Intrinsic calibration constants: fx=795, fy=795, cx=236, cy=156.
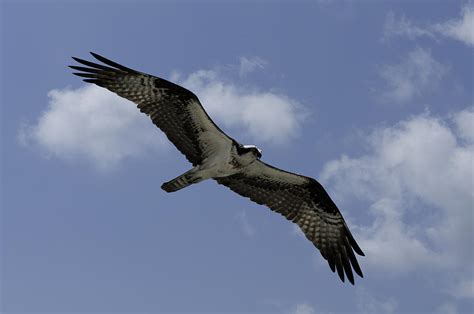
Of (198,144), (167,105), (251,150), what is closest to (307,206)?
(251,150)

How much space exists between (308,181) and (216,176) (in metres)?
2.24

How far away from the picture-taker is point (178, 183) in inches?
638

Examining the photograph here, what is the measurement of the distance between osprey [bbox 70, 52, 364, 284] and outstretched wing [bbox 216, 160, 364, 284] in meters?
0.02

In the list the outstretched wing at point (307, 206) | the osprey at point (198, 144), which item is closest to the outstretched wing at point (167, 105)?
the osprey at point (198, 144)

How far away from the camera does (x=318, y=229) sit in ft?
60.1

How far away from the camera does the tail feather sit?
1611 cm

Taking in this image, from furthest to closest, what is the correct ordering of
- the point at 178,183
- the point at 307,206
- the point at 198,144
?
the point at 307,206 → the point at 198,144 → the point at 178,183

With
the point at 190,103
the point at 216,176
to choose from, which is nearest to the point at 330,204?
the point at 216,176

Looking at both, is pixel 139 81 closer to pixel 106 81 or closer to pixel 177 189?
Result: pixel 106 81

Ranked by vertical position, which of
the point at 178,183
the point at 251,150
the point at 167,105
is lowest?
the point at 178,183

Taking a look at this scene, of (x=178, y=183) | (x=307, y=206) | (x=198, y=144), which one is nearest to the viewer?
(x=178, y=183)

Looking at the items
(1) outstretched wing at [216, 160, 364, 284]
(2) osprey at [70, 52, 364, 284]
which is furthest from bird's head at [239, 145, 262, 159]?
(1) outstretched wing at [216, 160, 364, 284]

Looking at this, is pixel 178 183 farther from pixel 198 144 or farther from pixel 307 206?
pixel 307 206

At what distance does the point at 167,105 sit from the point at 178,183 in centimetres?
166
